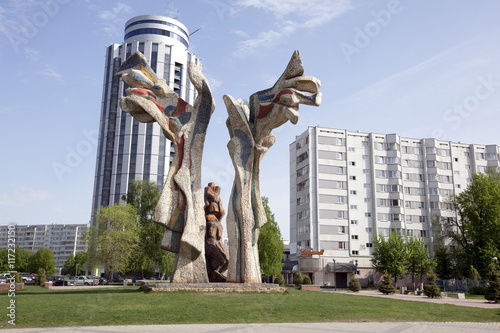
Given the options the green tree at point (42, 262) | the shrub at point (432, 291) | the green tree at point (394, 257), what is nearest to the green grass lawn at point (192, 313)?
the shrub at point (432, 291)

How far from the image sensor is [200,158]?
67.9 feet

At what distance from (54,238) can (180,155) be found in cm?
14305

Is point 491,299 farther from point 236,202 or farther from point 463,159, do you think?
point 463,159

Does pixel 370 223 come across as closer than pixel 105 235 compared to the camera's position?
No

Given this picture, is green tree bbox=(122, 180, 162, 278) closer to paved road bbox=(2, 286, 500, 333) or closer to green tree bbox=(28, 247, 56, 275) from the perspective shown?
paved road bbox=(2, 286, 500, 333)

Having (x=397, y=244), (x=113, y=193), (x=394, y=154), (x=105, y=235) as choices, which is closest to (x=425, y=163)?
(x=394, y=154)

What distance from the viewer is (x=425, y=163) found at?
6059cm

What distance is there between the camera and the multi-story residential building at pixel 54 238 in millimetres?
139625

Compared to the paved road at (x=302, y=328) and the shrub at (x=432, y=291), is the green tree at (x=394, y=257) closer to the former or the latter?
the shrub at (x=432, y=291)

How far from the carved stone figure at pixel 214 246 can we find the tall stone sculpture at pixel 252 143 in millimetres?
1103

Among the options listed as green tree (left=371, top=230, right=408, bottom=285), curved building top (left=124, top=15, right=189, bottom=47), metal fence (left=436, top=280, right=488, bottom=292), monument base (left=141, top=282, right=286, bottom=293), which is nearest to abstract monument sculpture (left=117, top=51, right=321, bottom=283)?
monument base (left=141, top=282, right=286, bottom=293)

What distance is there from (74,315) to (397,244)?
40.4 meters

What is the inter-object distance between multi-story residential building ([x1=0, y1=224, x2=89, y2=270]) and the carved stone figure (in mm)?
131181

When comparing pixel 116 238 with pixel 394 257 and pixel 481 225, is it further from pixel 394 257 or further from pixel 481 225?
pixel 481 225
